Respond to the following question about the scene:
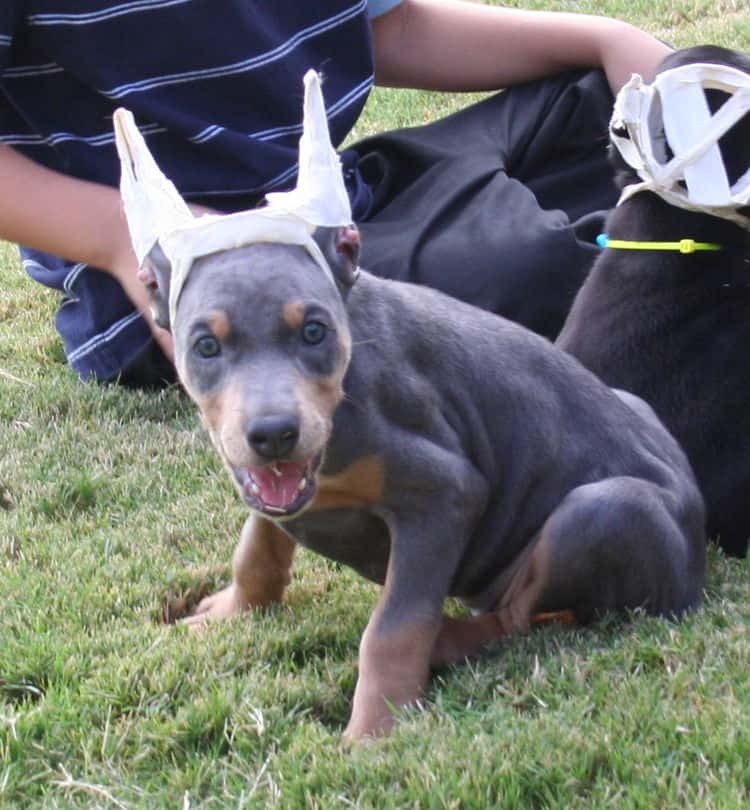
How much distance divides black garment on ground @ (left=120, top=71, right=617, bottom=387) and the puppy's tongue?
2.39 meters

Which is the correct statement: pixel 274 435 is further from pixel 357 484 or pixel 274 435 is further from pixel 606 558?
pixel 606 558

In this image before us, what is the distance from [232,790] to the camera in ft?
10.6

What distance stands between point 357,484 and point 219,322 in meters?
0.66

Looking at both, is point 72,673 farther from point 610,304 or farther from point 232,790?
point 610,304

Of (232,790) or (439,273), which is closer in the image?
(232,790)

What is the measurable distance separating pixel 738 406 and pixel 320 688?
1.84 metres

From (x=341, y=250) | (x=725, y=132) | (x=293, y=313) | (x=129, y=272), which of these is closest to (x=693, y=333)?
(x=725, y=132)

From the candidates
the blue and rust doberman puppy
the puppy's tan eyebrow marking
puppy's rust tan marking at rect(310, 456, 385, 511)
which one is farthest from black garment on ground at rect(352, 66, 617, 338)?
the puppy's tan eyebrow marking

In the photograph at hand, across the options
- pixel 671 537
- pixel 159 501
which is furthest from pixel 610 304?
pixel 159 501

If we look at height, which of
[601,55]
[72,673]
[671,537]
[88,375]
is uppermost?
[601,55]

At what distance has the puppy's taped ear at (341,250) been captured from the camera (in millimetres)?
3391

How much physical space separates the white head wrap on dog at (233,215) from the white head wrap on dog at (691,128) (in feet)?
5.58

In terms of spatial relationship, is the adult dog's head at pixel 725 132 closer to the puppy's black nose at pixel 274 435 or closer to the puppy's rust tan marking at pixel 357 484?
the puppy's rust tan marking at pixel 357 484

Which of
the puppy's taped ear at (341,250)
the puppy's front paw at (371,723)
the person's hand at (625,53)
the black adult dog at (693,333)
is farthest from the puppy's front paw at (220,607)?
the person's hand at (625,53)
